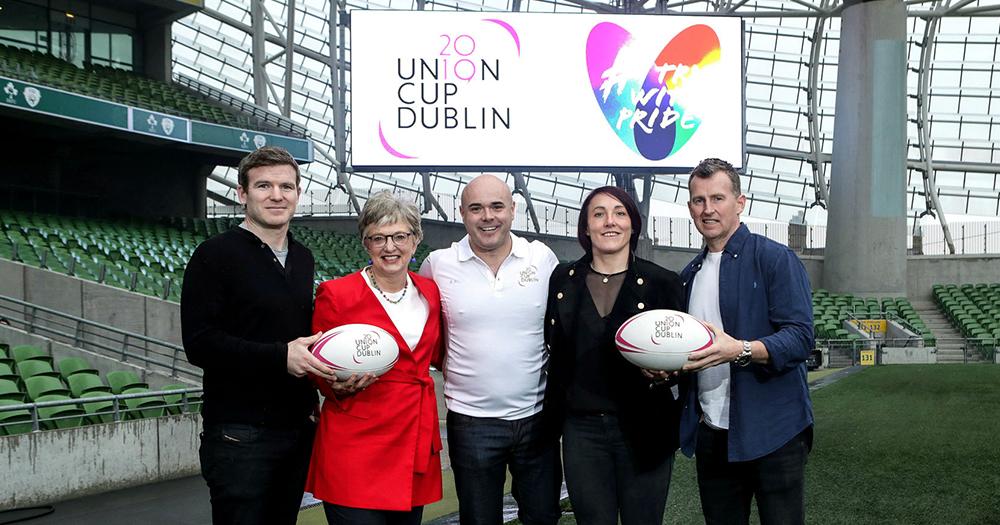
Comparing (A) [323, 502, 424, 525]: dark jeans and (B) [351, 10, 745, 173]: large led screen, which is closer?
(A) [323, 502, 424, 525]: dark jeans

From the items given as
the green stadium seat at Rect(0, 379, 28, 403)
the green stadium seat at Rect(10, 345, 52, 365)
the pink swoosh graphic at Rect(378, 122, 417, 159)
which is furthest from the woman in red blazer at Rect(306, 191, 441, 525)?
the pink swoosh graphic at Rect(378, 122, 417, 159)

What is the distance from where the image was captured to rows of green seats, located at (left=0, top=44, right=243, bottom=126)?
17.9 meters

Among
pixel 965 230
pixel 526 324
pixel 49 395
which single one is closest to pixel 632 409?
pixel 526 324

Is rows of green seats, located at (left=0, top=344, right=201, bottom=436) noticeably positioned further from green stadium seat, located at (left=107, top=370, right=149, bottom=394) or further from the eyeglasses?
the eyeglasses

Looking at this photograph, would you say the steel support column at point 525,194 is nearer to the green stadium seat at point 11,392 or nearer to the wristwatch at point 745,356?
the green stadium seat at point 11,392

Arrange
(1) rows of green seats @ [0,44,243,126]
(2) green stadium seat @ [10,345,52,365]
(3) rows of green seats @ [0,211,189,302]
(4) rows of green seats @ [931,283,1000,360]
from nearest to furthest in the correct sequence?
(2) green stadium seat @ [10,345,52,365]
(3) rows of green seats @ [0,211,189,302]
(4) rows of green seats @ [931,283,1000,360]
(1) rows of green seats @ [0,44,243,126]

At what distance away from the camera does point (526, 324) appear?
291cm

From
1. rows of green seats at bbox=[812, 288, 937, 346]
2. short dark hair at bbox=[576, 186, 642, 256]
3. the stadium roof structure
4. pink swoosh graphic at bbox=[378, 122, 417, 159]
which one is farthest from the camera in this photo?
the stadium roof structure

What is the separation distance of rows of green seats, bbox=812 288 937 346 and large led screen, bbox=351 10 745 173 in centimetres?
502

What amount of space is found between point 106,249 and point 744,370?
46.9ft

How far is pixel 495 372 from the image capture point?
2.88m

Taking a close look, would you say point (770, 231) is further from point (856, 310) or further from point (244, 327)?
point (244, 327)

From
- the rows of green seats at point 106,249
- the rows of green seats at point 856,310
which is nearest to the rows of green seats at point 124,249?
the rows of green seats at point 106,249

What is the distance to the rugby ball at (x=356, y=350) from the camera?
8.36 feet
